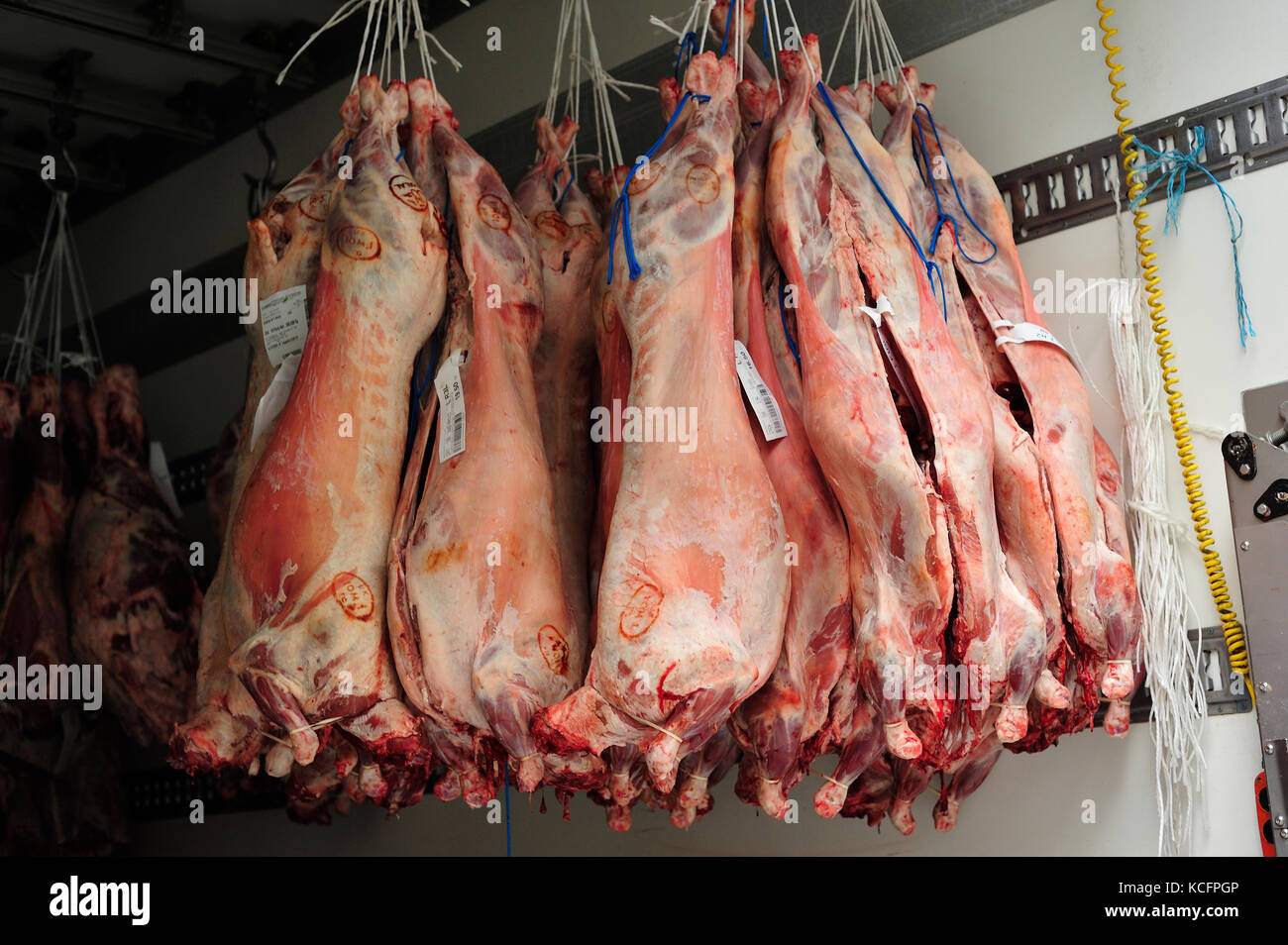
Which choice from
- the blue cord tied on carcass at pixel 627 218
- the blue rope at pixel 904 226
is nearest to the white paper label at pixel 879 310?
the blue rope at pixel 904 226

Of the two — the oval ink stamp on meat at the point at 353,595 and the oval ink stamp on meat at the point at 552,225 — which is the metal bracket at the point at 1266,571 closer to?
the oval ink stamp on meat at the point at 552,225

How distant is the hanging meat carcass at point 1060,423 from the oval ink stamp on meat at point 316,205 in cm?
117

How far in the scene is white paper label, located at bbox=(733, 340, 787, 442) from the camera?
225cm

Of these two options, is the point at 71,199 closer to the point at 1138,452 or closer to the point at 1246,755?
the point at 1138,452

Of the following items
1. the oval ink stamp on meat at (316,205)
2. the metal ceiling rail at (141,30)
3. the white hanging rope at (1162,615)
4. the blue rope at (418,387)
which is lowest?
the white hanging rope at (1162,615)

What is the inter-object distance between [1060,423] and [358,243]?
127 cm

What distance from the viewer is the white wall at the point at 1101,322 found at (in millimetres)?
2500

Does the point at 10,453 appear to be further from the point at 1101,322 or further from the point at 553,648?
the point at 1101,322

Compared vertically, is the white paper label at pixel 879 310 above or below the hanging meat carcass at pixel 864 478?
above

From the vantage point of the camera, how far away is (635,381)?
2203 mm

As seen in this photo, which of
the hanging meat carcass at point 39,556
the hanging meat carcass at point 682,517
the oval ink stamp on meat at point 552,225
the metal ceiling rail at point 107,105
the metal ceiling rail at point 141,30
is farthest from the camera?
the metal ceiling rail at point 107,105

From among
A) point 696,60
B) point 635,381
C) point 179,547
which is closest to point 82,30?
point 179,547

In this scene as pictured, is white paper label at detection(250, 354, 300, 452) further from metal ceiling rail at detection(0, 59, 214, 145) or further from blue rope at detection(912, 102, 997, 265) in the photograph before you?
metal ceiling rail at detection(0, 59, 214, 145)

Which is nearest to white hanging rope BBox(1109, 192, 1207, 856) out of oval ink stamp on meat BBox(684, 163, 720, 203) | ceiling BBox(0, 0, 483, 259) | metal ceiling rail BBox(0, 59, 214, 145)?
oval ink stamp on meat BBox(684, 163, 720, 203)
